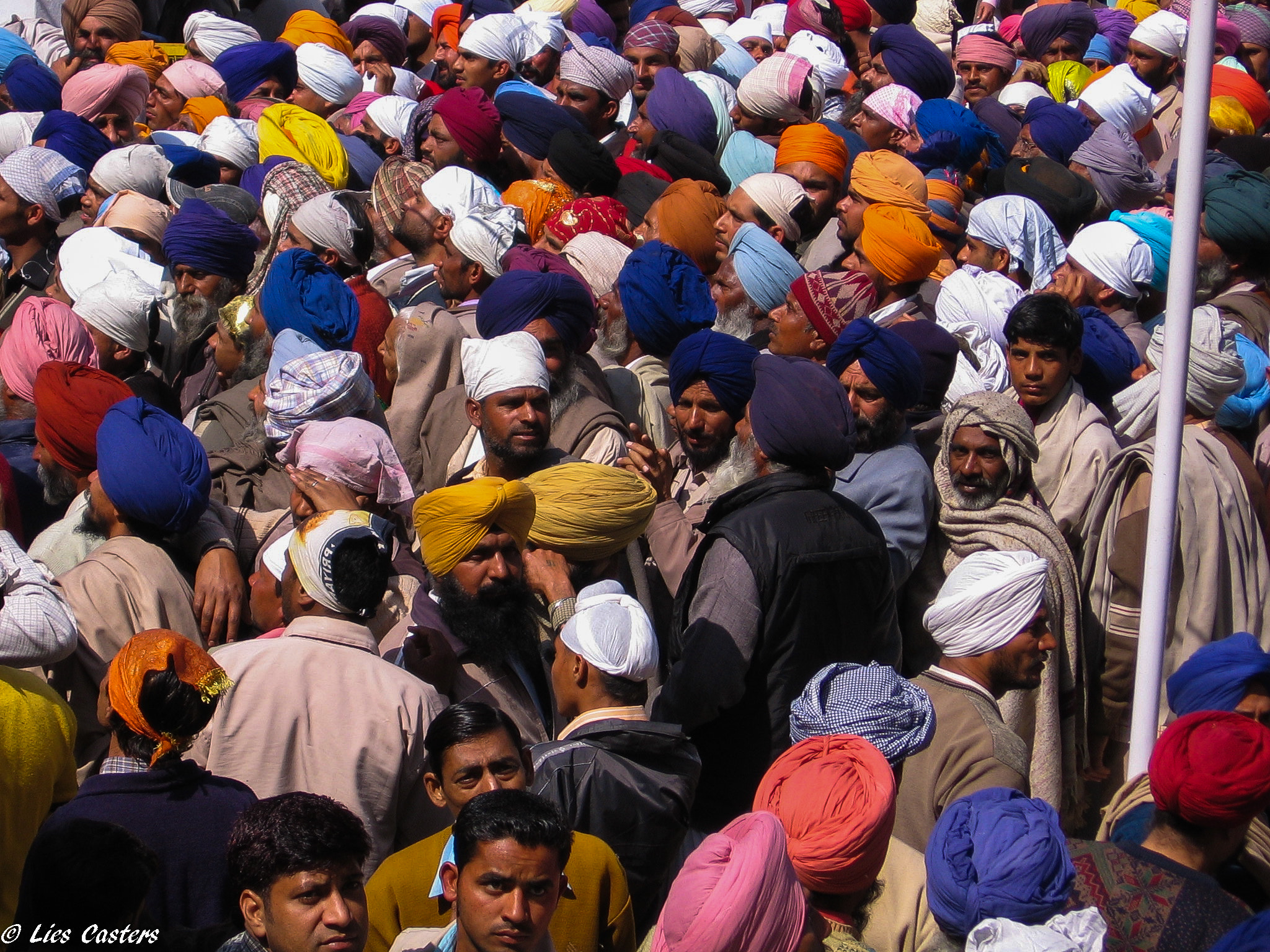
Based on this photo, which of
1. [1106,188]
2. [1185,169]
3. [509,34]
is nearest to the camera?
[1185,169]

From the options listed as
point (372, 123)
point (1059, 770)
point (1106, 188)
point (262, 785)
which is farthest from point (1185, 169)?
point (372, 123)

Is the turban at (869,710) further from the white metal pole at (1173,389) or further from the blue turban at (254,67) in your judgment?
the blue turban at (254,67)

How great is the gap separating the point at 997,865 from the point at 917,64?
7225mm

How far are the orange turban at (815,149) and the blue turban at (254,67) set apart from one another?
10.3 ft

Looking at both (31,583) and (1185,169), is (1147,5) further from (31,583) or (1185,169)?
(31,583)

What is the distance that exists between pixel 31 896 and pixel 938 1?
1046 cm

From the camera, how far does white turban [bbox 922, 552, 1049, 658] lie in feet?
12.3

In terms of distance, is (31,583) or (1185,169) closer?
(31,583)

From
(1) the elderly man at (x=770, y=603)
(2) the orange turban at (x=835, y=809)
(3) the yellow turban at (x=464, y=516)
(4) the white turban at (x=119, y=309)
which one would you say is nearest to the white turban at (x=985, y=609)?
(1) the elderly man at (x=770, y=603)

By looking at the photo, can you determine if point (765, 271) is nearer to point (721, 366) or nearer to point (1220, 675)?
point (721, 366)

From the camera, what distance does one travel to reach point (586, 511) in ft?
13.2

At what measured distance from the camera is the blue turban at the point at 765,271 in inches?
236

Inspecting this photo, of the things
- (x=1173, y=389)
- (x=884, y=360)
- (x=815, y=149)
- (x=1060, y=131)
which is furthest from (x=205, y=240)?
(x=1060, y=131)

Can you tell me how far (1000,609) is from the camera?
12.3 ft
